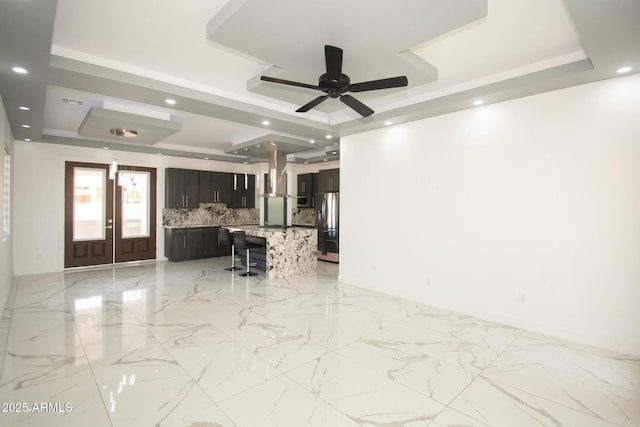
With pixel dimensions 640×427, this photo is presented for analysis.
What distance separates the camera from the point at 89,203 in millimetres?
7191

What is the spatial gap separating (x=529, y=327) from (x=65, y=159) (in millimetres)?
8798

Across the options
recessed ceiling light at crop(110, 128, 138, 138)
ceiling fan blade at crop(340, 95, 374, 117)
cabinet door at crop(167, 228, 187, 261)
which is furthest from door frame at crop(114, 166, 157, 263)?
ceiling fan blade at crop(340, 95, 374, 117)

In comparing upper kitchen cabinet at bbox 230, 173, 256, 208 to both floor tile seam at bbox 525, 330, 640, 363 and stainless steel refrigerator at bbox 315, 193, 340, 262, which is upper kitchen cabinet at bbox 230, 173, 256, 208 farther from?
floor tile seam at bbox 525, 330, 640, 363

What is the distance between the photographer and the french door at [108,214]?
274 inches

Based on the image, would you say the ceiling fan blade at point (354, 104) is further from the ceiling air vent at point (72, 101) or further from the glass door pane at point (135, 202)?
the glass door pane at point (135, 202)

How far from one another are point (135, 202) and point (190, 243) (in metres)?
1.62

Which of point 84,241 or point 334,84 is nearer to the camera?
point 334,84

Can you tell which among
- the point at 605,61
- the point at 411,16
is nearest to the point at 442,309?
the point at 605,61

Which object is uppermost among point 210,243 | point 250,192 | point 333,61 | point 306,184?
point 333,61

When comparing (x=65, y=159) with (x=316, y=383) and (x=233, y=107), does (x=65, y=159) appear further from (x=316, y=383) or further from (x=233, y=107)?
(x=316, y=383)

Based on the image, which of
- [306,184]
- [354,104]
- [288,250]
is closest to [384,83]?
[354,104]

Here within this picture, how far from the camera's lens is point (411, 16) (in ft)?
8.07

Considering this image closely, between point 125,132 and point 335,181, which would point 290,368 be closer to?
point 125,132

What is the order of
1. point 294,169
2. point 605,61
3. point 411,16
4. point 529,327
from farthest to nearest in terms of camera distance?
point 294,169, point 529,327, point 605,61, point 411,16
